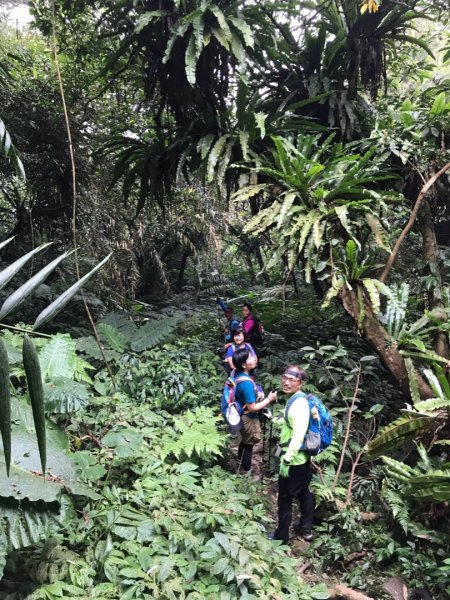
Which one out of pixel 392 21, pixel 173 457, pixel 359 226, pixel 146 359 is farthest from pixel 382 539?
pixel 392 21

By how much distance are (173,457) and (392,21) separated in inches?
203

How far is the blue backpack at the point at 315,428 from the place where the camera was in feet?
9.12

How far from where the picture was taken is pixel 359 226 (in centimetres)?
405

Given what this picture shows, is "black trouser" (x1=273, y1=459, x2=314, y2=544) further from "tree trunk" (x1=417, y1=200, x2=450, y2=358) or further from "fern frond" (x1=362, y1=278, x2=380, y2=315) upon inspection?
"tree trunk" (x1=417, y1=200, x2=450, y2=358)

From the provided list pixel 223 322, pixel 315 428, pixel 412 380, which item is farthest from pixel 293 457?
pixel 223 322

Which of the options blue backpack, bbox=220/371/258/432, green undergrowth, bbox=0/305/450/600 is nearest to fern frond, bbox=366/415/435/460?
green undergrowth, bbox=0/305/450/600

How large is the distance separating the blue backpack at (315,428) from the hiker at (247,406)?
0.52 meters

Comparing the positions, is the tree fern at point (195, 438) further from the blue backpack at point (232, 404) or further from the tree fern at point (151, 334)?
the tree fern at point (151, 334)

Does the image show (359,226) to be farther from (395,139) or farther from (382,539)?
(382,539)

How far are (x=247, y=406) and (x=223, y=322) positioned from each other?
3371 millimetres

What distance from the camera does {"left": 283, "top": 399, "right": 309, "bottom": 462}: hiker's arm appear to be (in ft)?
9.00

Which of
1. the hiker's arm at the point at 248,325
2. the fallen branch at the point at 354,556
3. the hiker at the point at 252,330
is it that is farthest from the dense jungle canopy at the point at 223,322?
the hiker's arm at the point at 248,325

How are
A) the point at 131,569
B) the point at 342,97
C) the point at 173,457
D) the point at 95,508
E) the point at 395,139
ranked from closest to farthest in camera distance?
the point at 131,569, the point at 95,508, the point at 173,457, the point at 395,139, the point at 342,97

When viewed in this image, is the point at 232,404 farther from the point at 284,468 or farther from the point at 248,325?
the point at 248,325
